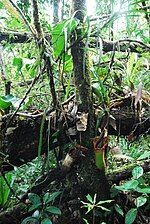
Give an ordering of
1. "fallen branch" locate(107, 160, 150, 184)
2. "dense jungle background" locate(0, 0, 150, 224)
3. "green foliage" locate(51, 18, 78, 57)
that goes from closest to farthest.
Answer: "green foliage" locate(51, 18, 78, 57) < "dense jungle background" locate(0, 0, 150, 224) < "fallen branch" locate(107, 160, 150, 184)

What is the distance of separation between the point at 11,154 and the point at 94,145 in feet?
1.21

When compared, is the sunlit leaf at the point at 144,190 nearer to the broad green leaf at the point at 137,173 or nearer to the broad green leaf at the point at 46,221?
the broad green leaf at the point at 137,173

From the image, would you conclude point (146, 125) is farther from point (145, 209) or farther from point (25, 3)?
point (25, 3)

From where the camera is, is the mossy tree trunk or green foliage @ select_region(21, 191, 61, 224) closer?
green foliage @ select_region(21, 191, 61, 224)

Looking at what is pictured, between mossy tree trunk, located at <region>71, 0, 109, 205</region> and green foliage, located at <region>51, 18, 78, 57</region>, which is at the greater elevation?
green foliage, located at <region>51, 18, 78, 57</region>

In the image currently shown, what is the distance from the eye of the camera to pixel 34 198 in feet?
4.12

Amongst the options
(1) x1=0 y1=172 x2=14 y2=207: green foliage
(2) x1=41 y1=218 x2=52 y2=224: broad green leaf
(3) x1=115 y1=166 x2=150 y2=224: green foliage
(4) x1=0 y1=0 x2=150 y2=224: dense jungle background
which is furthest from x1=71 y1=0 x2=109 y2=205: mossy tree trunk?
(1) x1=0 y1=172 x2=14 y2=207: green foliage

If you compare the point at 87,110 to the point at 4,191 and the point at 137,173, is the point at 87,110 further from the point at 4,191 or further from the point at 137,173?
the point at 4,191

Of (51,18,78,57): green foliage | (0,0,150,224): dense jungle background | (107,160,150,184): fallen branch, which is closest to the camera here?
(51,18,78,57): green foliage

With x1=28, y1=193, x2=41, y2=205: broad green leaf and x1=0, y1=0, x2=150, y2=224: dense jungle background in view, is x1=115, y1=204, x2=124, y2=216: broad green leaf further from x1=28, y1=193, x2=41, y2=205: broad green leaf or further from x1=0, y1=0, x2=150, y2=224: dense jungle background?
x1=28, y1=193, x2=41, y2=205: broad green leaf

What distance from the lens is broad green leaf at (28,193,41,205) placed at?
1241 mm

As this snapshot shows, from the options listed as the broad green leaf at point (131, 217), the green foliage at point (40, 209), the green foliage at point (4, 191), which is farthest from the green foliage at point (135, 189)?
the green foliage at point (4, 191)

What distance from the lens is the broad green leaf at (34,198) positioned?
1.24 meters

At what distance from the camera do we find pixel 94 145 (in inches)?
49.9
